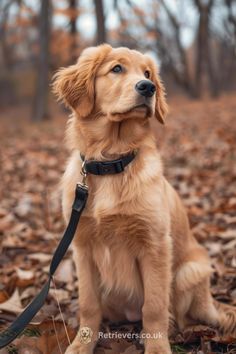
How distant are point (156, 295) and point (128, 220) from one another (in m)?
0.49

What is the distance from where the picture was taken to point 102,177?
2.86 meters

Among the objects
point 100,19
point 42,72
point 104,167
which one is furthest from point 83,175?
point 42,72

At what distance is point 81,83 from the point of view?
3.04 meters

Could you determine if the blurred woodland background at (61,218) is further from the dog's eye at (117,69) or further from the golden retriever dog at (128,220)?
the dog's eye at (117,69)

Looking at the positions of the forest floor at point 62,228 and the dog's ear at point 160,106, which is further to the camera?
the dog's ear at point 160,106

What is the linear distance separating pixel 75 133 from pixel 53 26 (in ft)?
75.7

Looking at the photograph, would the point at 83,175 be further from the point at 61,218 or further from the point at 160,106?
the point at 61,218

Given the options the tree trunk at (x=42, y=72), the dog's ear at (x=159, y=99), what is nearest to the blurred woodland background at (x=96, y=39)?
the tree trunk at (x=42, y=72)

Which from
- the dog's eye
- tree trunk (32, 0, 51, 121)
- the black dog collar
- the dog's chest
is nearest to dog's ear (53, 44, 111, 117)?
the dog's eye

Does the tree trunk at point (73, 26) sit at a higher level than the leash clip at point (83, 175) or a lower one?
higher

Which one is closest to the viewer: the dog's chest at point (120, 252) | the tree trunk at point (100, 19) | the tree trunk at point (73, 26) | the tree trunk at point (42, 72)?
the dog's chest at point (120, 252)

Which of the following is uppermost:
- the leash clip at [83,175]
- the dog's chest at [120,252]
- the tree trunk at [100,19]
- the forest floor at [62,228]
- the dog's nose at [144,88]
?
the tree trunk at [100,19]

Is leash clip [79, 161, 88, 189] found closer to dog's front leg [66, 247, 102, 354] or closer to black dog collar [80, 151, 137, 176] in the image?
black dog collar [80, 151, 137, 176]

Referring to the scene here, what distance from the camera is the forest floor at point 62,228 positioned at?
2850 mm
